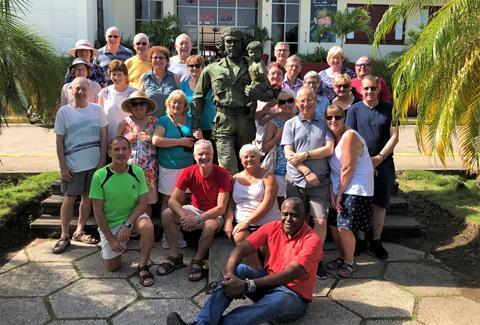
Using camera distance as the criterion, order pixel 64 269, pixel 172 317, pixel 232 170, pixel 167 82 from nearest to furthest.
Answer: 1. pixel 172 317
2. pixel 64 269
3. pixel 232 170
4. pixel 167 82

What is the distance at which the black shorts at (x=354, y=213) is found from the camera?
4613 millimetres

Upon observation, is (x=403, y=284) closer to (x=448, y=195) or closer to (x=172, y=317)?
(x=172, y=317)

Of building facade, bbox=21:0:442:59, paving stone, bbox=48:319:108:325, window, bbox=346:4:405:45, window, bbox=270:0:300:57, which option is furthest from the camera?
window, bbox=270:0:300:57

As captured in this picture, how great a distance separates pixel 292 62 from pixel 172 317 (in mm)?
3455

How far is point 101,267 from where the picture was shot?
4.86m

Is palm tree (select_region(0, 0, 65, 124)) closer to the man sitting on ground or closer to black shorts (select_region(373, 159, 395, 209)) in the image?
the man sitting on ground

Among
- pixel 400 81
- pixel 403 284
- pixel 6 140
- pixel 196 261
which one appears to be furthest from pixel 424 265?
pixel 6 140

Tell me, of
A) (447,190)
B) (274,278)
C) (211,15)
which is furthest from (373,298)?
(211,15)

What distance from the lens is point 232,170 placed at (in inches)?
206

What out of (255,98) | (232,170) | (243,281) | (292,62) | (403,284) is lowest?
(403,284)

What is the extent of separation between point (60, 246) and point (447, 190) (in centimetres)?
566

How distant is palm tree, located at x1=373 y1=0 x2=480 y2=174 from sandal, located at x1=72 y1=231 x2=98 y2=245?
347cm

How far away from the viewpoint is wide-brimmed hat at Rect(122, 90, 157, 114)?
511 cm

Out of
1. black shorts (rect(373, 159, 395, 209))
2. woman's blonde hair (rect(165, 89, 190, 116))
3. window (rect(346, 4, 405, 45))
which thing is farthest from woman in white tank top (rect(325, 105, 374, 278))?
window (rect(346, 4, 405, 45))
